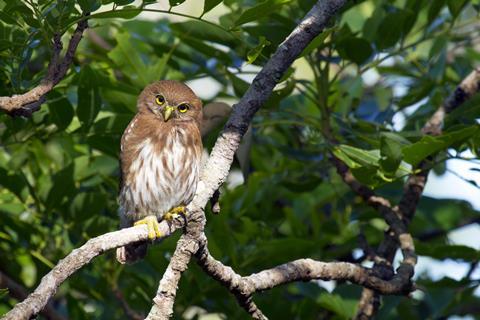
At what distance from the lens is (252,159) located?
526cm

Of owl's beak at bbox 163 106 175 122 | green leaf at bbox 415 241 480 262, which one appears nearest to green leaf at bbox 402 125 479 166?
green leaf at bbox 415 241 480 262

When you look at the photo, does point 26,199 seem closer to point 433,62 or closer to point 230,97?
point 230,97

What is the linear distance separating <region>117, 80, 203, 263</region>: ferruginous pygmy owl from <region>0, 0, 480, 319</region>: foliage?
0.10 meters

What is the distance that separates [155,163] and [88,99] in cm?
69

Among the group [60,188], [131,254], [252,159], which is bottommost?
[131,254]

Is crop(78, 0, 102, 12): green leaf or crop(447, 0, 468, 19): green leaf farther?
crop(447, 0, 468, 19): green leaf

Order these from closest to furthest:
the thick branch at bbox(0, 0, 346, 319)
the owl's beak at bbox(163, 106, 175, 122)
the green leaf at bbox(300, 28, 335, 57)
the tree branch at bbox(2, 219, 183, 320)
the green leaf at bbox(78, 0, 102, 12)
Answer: the tree branch at bbox(2, 219, 183, 320)
the green leaf at bbox(78, 0, 102, 12)
the thick branch at bbox(0, 0, 346, 319)
the green leaf at bbox(300, 28, 335, 57)
the owl's beak at bbox(163, 106, 175, 122)

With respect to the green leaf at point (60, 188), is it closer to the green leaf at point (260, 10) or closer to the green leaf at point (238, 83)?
the green leaf at point (238, 83)

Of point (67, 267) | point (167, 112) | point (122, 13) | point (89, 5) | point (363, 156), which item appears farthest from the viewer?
point (167, 112)

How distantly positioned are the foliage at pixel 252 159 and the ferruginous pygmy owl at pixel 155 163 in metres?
0.10

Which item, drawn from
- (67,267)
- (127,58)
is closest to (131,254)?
(127,58)

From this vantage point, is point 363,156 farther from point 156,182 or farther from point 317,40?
point 156,182

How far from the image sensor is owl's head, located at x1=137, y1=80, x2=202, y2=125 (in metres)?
4.59

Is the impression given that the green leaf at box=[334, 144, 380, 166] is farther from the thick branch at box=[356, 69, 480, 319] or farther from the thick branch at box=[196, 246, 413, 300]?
the thick branch at box=[356, 69, 480, 319]
